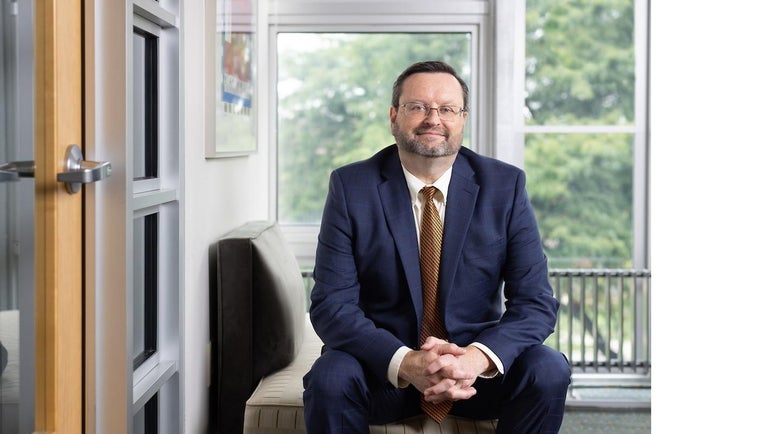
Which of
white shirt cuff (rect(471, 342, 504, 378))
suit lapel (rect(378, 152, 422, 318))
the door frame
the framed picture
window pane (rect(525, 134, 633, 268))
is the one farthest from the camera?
window pane (rect(525, 134, 633, 268))

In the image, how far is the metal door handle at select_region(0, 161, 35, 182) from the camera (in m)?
1.32

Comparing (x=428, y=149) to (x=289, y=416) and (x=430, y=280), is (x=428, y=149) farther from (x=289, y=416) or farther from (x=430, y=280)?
(x=289, y=416)

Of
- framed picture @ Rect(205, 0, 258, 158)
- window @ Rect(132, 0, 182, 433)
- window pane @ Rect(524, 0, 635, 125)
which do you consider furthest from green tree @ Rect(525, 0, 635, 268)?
window @ Rect(132, 0, 182, 433)

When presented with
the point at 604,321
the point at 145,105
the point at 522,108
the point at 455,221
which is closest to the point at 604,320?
the point at 604,321

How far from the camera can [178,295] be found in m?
2.10

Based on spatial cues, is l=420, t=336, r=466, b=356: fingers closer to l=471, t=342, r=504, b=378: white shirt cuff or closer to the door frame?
l=471, t=342, r=504, b=378: white shirt cuff

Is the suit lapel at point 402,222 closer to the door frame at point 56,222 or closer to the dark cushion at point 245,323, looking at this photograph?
the dark cushion at point 245,323

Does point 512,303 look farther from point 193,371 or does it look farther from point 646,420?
point 646,420

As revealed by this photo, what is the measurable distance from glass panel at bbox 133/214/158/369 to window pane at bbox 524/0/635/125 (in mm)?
2226

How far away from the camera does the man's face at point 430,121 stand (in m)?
2.17

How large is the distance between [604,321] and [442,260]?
6.21ft
